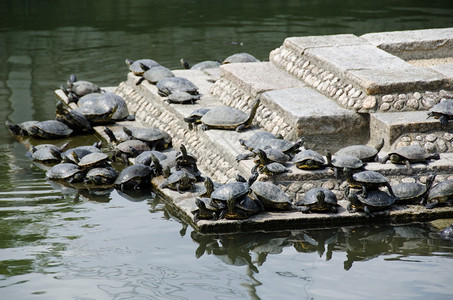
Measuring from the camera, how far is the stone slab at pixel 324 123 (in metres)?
8.62

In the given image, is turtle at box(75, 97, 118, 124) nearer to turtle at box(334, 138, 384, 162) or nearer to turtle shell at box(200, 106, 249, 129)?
turtle shell at box(200, 106, 249, 129)

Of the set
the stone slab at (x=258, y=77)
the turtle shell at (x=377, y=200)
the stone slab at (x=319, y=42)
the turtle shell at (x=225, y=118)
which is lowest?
the turtle shell at (x=377, y=200)

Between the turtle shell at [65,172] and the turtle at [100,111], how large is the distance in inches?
81.2

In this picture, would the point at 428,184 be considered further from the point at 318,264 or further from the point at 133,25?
A: the point at 133,25

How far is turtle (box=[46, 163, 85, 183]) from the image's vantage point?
338 inches

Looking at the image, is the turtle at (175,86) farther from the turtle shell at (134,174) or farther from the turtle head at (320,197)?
the turtle head at (320,197)

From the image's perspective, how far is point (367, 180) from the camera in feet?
23.8

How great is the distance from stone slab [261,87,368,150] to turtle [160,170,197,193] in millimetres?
1445

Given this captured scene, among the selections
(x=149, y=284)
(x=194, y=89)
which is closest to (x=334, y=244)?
(x=149, y=284)

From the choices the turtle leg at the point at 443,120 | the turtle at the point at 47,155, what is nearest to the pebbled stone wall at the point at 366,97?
the turtle leg at the point at 443,120

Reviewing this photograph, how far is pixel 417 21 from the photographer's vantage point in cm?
1834

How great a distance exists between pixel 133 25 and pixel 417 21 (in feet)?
22.8

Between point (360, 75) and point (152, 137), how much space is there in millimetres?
2704

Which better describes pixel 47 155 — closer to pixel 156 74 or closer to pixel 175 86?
pixel 175 86
